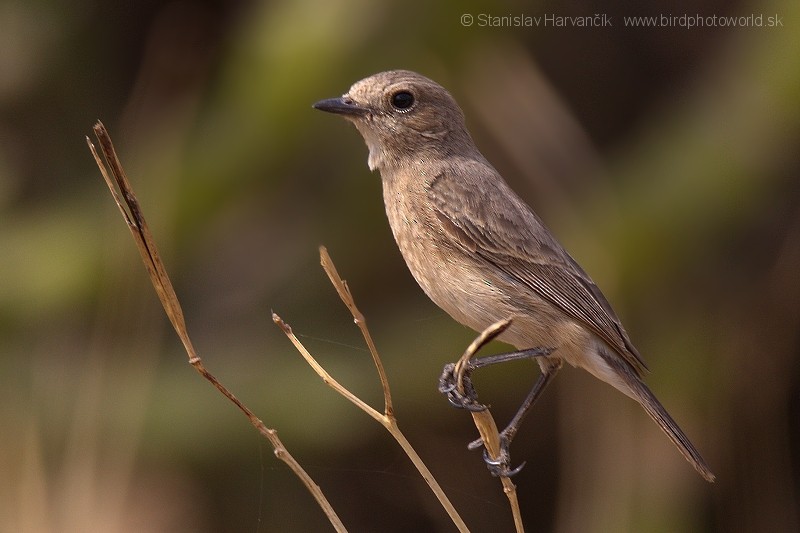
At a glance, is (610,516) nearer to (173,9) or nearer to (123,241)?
(123,241)

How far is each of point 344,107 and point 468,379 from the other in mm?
1268

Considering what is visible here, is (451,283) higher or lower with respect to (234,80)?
lower

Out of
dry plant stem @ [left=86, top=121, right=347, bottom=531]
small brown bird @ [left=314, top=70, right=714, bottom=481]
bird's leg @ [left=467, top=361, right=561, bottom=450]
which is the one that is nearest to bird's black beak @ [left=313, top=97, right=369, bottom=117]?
small brown bird @ [left=314, top=70, right=714, bottom=481]

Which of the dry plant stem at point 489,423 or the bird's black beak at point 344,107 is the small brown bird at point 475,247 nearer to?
the bird's black beak at point 344,107

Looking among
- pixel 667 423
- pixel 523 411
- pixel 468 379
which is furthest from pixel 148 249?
pixel 667 423

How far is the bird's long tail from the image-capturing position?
341 cm

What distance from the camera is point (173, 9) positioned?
23.7 ft

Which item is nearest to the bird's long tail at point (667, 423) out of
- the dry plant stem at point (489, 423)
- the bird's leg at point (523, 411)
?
the bird's leg at point (523, 411)

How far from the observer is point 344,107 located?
3.70 m

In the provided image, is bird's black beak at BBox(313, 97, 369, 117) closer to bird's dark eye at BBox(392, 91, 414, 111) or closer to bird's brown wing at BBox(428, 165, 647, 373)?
bird's dark eye at BBox(392, 91, 414, 111)

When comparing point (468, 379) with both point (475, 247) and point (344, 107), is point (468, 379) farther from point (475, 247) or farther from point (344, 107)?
point (344, 107)

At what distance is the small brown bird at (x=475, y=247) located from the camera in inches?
142

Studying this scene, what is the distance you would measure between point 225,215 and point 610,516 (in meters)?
2.80

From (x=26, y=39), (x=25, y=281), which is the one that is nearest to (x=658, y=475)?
(x=25, y=281)
